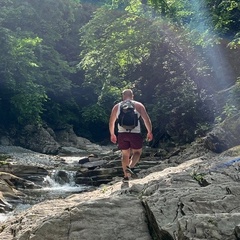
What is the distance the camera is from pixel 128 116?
599 centimetres

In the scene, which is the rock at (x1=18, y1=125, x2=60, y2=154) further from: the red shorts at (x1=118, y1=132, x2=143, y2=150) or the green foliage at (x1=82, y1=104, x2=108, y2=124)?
the red shorts at (x1=118, y1=132, x2=143, y2=150)

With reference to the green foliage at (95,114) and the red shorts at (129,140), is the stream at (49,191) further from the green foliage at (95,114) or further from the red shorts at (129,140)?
the green foliage at (95,114)

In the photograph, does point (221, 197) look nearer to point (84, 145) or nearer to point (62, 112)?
point (84, 145)

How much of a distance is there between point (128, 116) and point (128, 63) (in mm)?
21193

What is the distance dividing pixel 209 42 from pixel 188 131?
6255 millimetres

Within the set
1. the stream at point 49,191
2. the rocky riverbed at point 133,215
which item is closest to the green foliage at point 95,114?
the stream at point 49,191

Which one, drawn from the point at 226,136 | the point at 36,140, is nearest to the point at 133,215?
the point at 226,136

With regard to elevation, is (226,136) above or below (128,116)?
below

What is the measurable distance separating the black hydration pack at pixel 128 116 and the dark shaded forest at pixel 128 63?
7071 millimetres

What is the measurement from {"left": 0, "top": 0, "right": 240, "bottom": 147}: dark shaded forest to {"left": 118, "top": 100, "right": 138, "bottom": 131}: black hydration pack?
7.07 meters

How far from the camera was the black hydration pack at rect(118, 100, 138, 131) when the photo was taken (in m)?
5.99

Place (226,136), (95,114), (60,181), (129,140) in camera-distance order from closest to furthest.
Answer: (129,140) < (226,136) < (60,181) < (95,114)

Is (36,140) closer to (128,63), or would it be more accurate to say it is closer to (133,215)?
(128,63)

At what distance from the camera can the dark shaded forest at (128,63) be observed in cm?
1827
